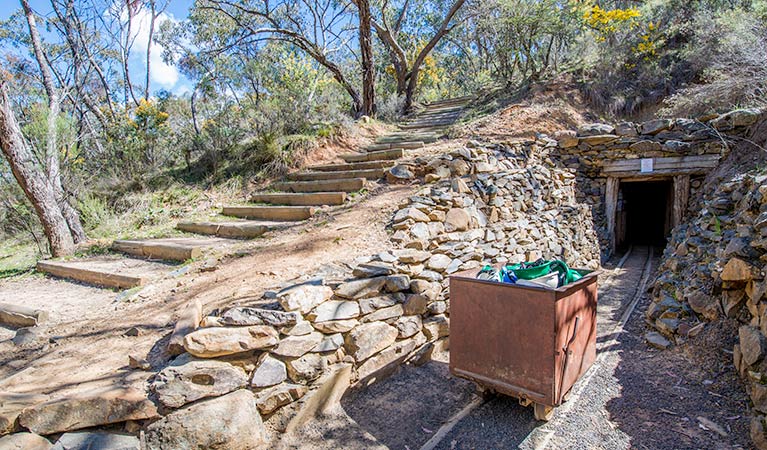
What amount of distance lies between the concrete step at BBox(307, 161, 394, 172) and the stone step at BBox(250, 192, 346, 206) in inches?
39.4

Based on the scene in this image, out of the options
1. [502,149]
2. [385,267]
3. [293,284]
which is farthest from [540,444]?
[502,149]

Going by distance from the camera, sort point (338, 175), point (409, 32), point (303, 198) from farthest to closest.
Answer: point (409, 32) < point (338, 175) < point (303, 198)

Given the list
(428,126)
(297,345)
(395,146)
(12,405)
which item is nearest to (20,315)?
(12,405)

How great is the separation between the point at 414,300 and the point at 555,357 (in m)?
1.35

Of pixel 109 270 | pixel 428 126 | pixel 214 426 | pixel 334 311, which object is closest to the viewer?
pixel 214 426

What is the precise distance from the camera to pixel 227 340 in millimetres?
2434

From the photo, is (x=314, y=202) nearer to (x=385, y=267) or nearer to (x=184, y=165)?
(x=385, y=267)

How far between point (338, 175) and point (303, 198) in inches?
36.3

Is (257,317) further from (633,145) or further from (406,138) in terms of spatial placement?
(633,145)

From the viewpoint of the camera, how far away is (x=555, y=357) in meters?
2.47

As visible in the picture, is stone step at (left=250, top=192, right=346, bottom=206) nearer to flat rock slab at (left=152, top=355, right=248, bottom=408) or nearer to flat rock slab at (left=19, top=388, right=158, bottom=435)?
flat rock slab at (left=152, top=355, right=248, bottom=408)

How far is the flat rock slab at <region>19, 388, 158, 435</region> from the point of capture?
1.91 meters

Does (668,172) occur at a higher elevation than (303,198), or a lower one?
lower

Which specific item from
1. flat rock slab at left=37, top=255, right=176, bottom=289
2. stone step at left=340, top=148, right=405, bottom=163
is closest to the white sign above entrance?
stone step at left=340, top=148, right=405, bottom=163
